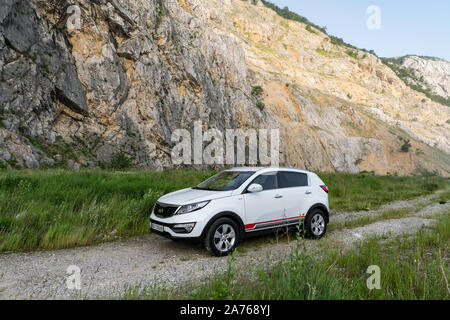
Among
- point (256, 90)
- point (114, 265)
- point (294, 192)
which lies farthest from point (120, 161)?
point (256, 90)

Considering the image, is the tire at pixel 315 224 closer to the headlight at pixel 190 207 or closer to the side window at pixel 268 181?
the side window at pixel 268 181

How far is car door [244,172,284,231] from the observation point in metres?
6.39

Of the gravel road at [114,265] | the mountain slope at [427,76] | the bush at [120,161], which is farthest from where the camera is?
the mountain slope at [427,76]

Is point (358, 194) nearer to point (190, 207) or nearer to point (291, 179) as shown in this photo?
point (291, 179)

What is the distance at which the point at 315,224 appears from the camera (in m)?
7.48

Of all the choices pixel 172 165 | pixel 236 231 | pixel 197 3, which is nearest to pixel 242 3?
pixel 197 3

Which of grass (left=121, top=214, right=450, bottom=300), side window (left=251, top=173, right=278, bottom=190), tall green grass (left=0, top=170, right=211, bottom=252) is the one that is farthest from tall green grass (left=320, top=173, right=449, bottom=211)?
grass (left=121, top=214, right=450, bottom=300)

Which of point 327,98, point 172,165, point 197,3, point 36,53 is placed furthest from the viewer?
point 327,98

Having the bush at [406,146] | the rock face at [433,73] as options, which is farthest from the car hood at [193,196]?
the rock face at [433,73]

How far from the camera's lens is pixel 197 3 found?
46125 mm

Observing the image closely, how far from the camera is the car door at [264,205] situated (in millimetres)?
6391
